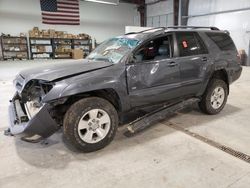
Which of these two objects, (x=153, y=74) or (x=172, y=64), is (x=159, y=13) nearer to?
(x=172, y=64)

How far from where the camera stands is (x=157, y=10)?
1730 centimetres

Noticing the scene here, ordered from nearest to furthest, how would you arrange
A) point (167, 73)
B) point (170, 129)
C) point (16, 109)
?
point (16, 109) → point (167, 73) → point (170, 129)

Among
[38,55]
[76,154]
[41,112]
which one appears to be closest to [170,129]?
[76,154]

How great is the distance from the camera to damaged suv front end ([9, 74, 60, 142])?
230 centimetres

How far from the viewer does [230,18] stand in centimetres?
1236

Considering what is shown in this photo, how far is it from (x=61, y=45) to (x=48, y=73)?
1513 cm

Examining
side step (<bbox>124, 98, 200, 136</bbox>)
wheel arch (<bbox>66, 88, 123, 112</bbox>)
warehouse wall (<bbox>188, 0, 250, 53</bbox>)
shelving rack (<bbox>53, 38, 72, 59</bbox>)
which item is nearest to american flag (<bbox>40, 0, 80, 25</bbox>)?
shelving rack (<bbox>53, 38, 72, 59</bbox>)

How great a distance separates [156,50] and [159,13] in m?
15.2

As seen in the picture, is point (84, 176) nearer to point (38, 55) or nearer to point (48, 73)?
point (48, 73)

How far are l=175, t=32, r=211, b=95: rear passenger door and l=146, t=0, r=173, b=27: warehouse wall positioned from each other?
44.4 feet

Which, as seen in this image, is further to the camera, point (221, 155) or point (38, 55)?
point (38, 55)

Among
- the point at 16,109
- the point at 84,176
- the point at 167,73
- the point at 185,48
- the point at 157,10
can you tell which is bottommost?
the point at 84,176

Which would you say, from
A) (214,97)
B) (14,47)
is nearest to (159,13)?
(14,47)

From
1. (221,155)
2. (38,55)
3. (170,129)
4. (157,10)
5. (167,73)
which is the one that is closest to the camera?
(221,155)
